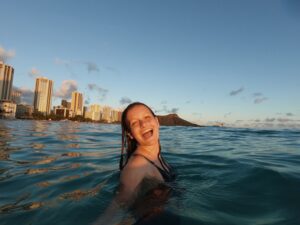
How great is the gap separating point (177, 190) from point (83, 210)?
5.28ft

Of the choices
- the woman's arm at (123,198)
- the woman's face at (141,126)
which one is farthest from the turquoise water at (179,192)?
the woman's face at (141,126)

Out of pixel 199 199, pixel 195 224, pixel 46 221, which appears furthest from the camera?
pixel 199 199

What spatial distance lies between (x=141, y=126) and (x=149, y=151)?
497 mm

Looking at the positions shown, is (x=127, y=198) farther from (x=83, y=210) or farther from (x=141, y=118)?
(x=141, y=118)

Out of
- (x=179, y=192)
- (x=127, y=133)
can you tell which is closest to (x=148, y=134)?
(x=127, y=133)

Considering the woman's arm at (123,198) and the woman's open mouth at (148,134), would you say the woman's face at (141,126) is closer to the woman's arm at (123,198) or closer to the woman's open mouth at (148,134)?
the woman's open mouth at (148,134)

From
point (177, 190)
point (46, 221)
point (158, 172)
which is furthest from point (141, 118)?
point (46, 221)

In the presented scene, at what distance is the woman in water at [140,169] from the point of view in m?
3.66

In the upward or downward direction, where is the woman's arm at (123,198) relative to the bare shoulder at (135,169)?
downward

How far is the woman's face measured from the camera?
454cm

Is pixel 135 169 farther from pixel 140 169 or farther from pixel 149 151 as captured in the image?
pixel 149 151

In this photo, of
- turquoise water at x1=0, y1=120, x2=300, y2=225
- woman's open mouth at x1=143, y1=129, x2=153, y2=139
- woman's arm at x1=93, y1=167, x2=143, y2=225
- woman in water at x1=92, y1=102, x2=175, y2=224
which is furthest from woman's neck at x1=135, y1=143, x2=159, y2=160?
turquoise water at x1=0, y1=120, x2=300, y2=225

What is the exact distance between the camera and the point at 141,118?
15.0ft

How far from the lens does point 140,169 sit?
4.00 metres
